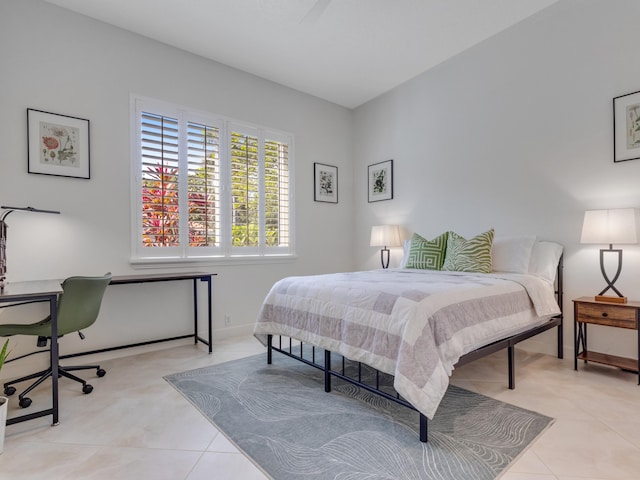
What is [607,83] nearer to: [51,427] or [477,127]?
[477,127]

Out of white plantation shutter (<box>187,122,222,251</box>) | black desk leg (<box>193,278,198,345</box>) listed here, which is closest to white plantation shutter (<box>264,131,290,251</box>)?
white plantation shutter (<box>187,122,222,251</box>)

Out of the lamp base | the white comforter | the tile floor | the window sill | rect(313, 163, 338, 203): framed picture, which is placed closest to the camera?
the tile floor

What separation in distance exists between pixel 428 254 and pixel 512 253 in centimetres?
73

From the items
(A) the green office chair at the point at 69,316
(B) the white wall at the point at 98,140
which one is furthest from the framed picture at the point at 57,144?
(A) the green office chair at the point at 69,316

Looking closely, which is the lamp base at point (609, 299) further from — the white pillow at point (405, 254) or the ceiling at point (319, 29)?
the ceiling at point (319, 29)

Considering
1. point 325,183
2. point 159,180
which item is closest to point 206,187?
point 159,180

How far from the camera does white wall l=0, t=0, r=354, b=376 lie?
2635 mm

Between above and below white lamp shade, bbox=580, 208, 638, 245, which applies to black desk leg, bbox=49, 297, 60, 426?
below

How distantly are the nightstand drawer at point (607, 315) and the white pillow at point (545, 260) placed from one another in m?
0.31

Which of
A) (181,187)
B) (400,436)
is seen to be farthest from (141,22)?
(400,436)

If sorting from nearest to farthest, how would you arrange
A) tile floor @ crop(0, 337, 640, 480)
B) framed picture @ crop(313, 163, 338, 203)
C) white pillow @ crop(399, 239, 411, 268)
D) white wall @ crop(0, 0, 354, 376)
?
tile floor @ crop(0, 337, 640, 480) < white wall @ crop(0, 0, 354, 376) < white pillow @ crop(399, 239, 411, 268) < framed picture @ crop(313, 163, 338, 203)

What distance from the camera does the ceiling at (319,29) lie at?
9.36 ft

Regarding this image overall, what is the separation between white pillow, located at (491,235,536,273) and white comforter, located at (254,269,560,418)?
11.4 inches

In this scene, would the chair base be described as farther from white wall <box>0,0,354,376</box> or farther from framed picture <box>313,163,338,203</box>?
framed picture <box>313,163,338,203</box>
